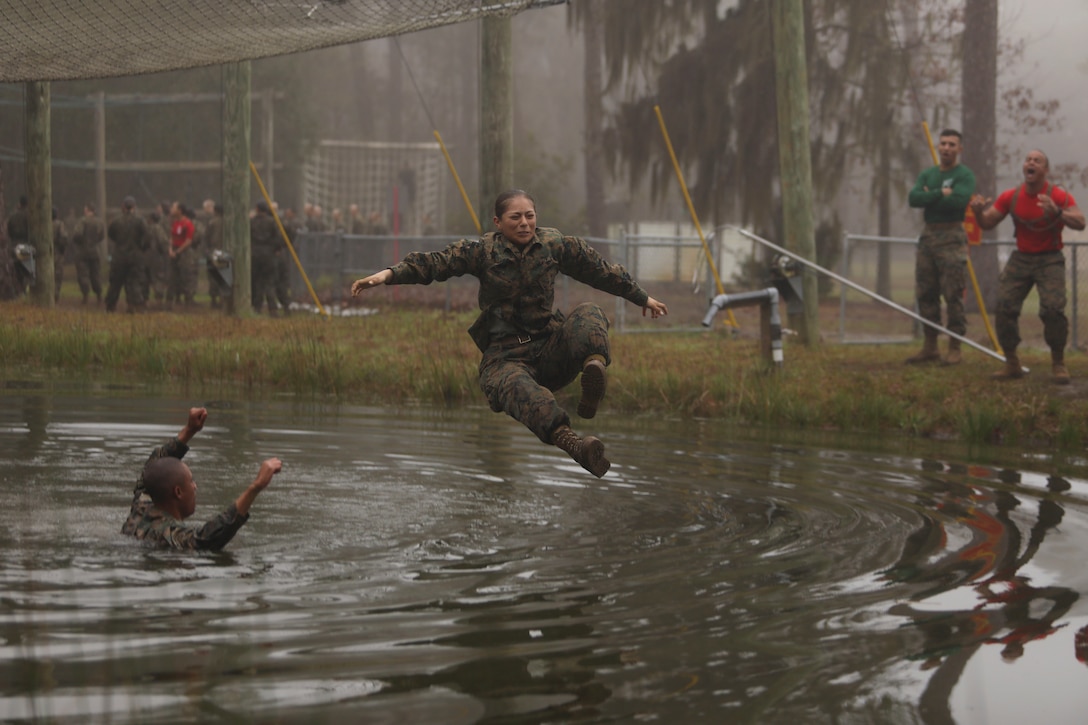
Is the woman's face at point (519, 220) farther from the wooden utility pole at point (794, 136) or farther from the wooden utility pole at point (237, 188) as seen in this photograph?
the wooden utility pole at point (237, 188)

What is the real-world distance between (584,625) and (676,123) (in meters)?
27.3

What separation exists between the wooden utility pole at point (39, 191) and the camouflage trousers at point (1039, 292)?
14662mm

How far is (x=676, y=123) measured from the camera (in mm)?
32375

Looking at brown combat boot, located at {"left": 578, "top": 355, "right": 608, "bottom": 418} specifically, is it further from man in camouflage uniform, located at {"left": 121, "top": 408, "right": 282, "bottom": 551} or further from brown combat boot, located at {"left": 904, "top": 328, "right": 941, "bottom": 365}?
brown combat boot, located at {"left": 904, "top": 328, "right": 941, "bottom": 365}

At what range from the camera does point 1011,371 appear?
50.9ft

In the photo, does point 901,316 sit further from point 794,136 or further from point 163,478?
point 163,478

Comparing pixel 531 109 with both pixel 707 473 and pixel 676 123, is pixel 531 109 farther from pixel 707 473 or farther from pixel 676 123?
pixel 707 473

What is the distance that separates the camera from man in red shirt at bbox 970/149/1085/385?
15.1 metres

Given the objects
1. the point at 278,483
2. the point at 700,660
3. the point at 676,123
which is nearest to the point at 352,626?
the point at 700,660

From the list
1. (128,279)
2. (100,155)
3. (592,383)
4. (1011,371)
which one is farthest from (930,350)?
(100,155)

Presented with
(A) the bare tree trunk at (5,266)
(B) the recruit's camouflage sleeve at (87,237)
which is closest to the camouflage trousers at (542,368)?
(A) the bare tree trunk at (5,266)

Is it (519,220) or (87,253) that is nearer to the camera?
(519,220)

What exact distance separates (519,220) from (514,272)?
33cm

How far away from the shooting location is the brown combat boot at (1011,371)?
15477 mm
